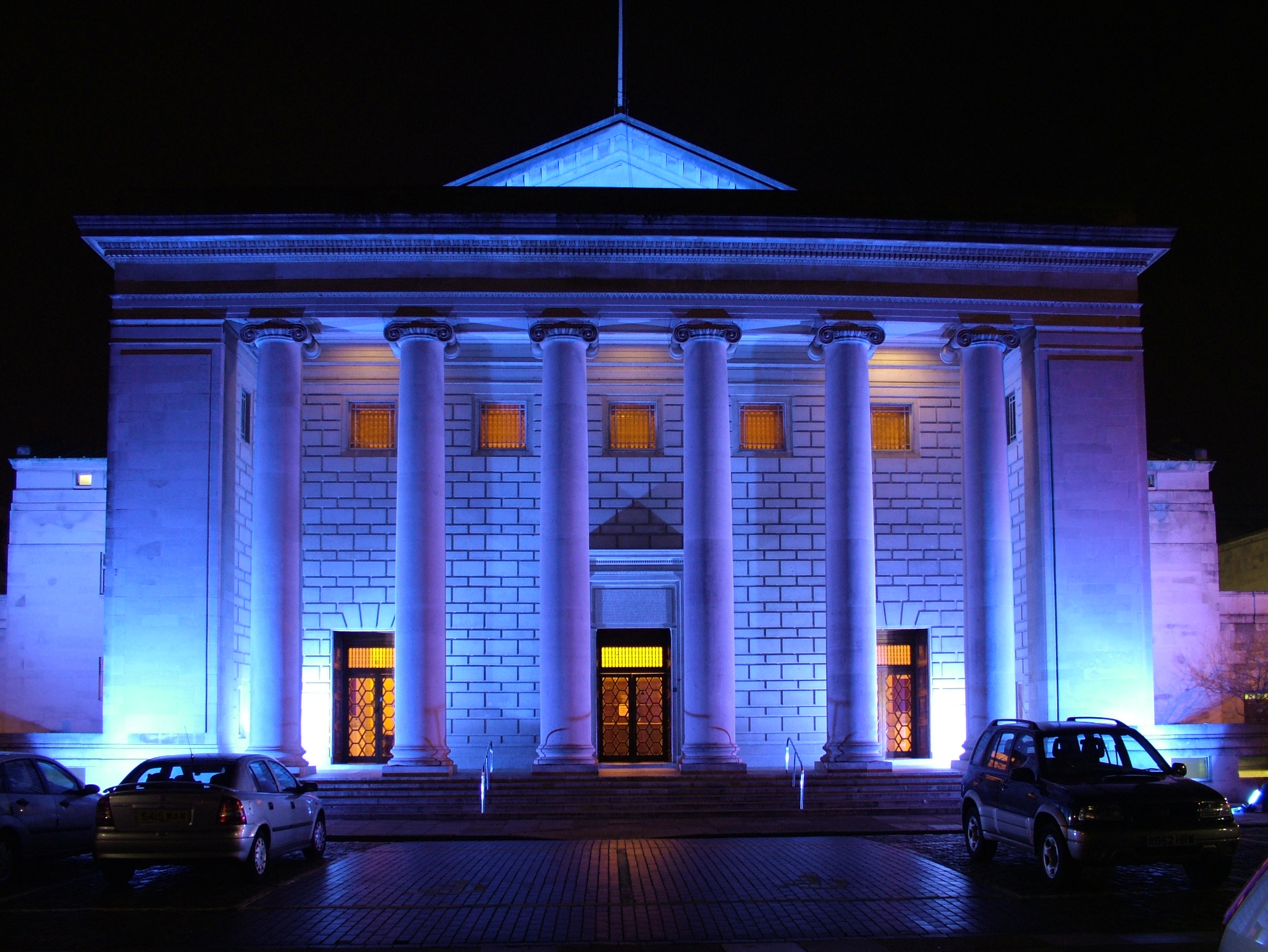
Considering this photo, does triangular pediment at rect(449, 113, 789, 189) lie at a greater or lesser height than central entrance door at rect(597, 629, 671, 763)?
greater

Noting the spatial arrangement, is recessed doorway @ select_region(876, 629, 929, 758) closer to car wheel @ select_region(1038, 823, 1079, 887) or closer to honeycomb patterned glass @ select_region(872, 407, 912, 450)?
honeycomb patterned glass @ select_region(872, 407, 912, 450)

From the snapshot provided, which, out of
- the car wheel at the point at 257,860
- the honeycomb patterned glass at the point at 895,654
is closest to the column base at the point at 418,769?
the car wheel at the point at 257,860

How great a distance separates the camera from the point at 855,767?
78.6ft

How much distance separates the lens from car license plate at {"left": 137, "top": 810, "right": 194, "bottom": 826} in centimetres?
1341

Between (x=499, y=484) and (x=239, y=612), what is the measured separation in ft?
21.8

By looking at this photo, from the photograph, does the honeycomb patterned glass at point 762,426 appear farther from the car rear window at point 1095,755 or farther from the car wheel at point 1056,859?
the car wheel at point 1056,859

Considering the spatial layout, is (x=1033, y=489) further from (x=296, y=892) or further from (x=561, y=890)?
(x=296, y=892)

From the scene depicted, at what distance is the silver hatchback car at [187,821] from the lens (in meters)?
13.4

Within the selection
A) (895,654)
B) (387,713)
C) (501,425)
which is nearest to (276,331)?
(501,425)

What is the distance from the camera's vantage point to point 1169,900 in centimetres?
1244

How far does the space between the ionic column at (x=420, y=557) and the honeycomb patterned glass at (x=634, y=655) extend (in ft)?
16.3

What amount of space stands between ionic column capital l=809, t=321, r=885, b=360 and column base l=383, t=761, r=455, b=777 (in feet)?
38.6

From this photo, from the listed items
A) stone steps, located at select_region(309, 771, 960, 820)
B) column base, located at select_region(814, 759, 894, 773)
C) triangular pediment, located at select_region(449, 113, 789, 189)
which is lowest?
stone steps, located at select_region(309, 771, 960, 820)

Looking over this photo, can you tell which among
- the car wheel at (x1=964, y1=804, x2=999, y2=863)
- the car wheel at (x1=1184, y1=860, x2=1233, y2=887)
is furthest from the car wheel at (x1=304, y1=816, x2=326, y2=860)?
the car wheel at (x1=1184, y1=860, x2=1233, y2=887)
